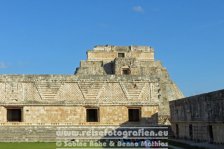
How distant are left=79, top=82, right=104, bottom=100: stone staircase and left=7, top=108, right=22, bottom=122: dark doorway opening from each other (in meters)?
4.91

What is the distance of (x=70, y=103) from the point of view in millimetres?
26391

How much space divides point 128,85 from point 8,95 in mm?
8756

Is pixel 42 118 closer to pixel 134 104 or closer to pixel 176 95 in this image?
pixel 134 104

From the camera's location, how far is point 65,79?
26938 millimetres

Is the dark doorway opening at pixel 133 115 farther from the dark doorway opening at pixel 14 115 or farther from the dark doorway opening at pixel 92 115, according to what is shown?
the dark doorway opening at pixel 14 115

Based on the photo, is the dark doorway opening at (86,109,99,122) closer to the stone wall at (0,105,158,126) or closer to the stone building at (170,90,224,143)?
the stone wall at (0,105,158,126)

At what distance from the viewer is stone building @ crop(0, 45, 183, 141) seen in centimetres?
2584

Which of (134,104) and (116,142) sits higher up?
(134,104)

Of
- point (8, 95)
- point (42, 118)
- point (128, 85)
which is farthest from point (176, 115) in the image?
point (8, 95)

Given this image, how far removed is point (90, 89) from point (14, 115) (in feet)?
19.7

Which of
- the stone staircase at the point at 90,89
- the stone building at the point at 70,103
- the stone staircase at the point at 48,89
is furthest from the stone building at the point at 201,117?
the stone staircase at the point at 48,89

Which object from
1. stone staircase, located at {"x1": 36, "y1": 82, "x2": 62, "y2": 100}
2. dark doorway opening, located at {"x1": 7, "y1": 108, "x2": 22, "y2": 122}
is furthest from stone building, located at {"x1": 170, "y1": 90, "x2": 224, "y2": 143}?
dark doorway opening, located at {"x1": 7, "y1": 108, "x2": 22, "y2": 122}

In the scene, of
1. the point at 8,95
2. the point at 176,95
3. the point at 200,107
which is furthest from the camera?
the point at 176,95

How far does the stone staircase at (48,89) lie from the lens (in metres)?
26.5
